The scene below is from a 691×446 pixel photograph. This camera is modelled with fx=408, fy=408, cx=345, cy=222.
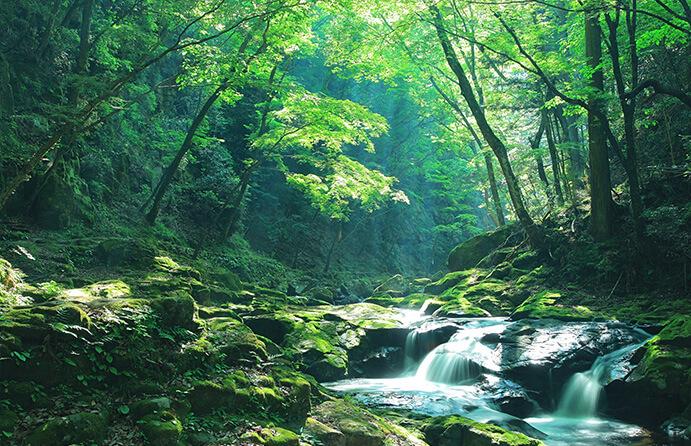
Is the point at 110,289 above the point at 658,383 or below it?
above

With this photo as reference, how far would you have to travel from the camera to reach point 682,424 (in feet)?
18.9

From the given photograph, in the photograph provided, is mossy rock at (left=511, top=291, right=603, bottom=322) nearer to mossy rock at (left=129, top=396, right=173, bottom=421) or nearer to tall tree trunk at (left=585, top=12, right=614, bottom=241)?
tall tree trunk at (left=585, top=12, right=614, bottom=241)

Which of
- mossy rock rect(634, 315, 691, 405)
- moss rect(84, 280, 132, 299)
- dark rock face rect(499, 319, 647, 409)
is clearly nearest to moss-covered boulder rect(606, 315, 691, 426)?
mossy rock rect(634, 315, 691, 405)

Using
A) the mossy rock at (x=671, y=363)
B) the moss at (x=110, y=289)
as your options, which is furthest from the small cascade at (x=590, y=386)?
the moss at (x=110, y=289)

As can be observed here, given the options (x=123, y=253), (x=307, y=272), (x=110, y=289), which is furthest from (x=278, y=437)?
(x=307, y=272)

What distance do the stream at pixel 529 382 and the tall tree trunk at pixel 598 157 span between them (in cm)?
416

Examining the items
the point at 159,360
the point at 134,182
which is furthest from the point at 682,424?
the point at 134,182

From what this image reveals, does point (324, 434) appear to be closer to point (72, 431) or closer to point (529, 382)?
point (72, 431)

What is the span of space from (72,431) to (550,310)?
10089 millimetres

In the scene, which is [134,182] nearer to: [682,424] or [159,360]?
[159,360]

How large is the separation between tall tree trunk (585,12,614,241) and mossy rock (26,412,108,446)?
12.2 m

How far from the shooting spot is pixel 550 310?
1017 centimetres

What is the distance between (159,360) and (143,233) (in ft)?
31.8

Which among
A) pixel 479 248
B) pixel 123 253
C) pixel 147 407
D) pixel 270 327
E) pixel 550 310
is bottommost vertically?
pixel 270 327
